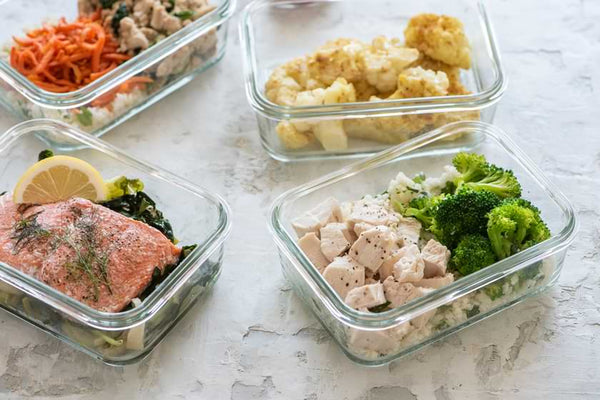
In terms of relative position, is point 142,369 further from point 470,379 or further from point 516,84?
point 516,84

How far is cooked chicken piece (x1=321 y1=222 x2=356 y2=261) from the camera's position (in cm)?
330

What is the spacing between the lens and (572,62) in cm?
449

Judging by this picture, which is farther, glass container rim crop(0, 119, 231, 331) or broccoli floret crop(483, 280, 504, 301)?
broccoli floret crop(483, 280, 504, 301)

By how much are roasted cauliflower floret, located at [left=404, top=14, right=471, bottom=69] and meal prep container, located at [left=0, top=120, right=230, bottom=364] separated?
4.38ft

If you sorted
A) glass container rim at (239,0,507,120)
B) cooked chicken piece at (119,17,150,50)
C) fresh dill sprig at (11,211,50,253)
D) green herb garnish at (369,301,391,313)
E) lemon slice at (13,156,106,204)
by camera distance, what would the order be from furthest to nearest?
cooked chicken piece at (119,17,150,50) → glass container rim at (239,0,507,120) → lemon slice at (13,156,106,204) → fresh dill sprig at (11,211,50,253) → green herb garnish at (369,301,391,313)

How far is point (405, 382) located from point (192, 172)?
1.43 m

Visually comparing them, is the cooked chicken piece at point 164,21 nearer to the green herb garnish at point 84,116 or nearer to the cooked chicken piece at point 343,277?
the green herb garnish at point 84,116

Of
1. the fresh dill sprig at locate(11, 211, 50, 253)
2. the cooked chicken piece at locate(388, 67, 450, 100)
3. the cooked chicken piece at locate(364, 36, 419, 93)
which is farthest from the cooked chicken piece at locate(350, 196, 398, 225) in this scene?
the fresh dill sprig at locate(11, 211, 50, 253)

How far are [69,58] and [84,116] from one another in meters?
0.35

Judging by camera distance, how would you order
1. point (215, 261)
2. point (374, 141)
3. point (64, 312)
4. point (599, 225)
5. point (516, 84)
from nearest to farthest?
point (64, 312), point (215, 261), point (599, 225), point (374, 141), point (516, 84)

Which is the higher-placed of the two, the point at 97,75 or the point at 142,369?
the point at 97,75

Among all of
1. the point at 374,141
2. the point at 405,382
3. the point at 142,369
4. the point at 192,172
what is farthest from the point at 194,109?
the point at 405,382

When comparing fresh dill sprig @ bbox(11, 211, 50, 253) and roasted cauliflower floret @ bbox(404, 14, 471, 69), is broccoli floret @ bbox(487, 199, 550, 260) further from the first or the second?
fresh dill sprig @ bbox(11, 211, 50, 253)

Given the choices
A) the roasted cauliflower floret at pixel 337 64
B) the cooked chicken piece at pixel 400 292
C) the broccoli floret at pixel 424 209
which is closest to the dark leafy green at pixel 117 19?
the roasted cauliflower floret at pixel 337 64
